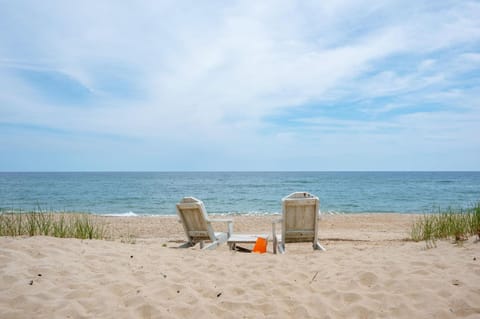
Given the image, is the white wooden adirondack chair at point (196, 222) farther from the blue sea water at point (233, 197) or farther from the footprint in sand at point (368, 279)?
the blue sea water at point (233, 197)

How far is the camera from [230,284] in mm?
3557

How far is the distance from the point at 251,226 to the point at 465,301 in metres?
10.1

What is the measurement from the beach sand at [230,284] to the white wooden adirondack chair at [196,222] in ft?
4.81

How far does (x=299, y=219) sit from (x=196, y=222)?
1801mm

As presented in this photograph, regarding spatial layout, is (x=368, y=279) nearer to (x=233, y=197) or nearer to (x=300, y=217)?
(x=300, y=217)

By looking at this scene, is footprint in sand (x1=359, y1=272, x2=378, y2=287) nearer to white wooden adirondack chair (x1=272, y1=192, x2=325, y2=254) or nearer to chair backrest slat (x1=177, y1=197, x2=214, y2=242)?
white wooden adirondack chair (x1=272, y1=192, x2=325, y2=254)

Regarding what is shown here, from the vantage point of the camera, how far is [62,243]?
4.73m

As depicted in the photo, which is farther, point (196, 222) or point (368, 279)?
point (196, 222)

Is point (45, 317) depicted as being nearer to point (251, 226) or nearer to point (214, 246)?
point (214, 246)

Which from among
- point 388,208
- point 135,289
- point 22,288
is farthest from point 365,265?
point 388,208

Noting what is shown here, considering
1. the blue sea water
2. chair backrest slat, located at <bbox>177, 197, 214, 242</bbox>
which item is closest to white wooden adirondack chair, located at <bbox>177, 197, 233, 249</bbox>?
chair backrest slat, located at <bbox>177, 197, 214, 242</bbox>

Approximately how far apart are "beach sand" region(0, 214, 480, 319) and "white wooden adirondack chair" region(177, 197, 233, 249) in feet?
4.81

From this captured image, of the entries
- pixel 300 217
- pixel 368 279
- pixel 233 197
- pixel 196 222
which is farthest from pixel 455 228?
pixel 233 197

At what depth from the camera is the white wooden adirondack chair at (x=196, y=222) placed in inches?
246
